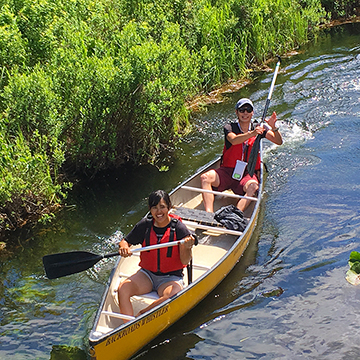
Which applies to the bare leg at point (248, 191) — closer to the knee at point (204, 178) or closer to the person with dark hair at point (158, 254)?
the knee at point (204, 178)

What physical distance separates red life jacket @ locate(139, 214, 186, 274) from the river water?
0.73m

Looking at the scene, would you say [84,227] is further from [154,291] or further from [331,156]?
[331,156]

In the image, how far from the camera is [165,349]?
5.27m

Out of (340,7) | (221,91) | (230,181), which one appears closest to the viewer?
(230,181)

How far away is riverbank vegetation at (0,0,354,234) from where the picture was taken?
24.2ft

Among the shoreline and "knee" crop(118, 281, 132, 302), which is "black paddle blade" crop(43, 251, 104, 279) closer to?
"knee" crop(118, 281, 132, 302)

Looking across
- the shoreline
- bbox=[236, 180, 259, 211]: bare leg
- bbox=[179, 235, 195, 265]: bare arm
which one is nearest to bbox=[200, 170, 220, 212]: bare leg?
bbox=[236, 180, 259, 211]: bare leg

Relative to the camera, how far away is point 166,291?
532 cm

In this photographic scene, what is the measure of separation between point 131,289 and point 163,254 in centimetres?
51

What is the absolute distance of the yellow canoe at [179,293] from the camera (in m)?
4.80

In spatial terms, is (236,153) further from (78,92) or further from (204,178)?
(78,92)

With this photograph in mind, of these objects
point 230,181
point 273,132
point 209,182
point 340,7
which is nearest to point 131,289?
point 209,182

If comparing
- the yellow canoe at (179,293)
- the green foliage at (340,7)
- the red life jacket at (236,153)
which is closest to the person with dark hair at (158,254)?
the yellow canoe at (179,293)

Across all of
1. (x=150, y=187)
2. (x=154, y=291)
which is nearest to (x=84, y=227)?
(x=150, y=187)
